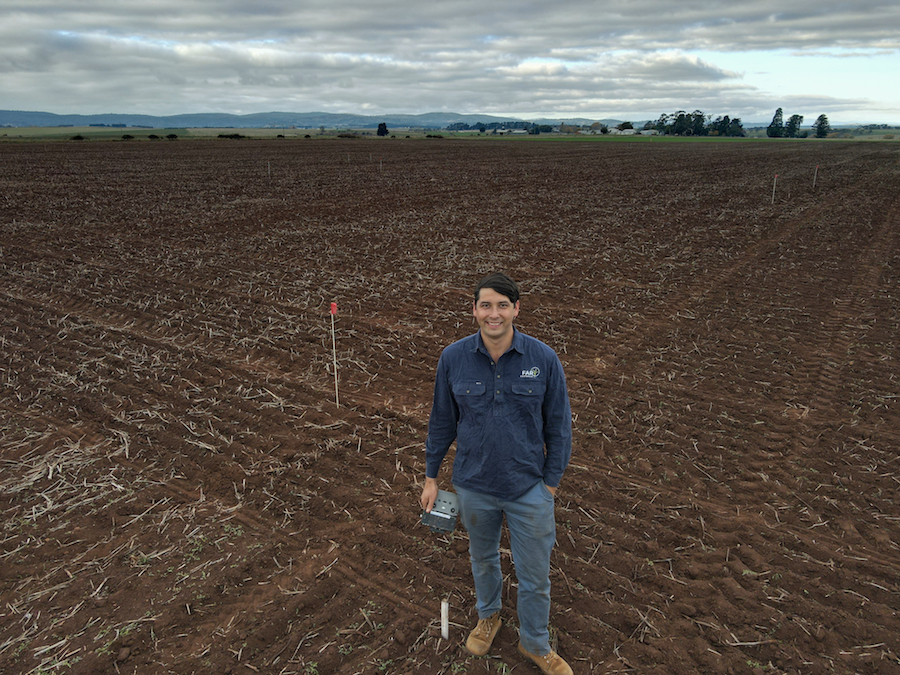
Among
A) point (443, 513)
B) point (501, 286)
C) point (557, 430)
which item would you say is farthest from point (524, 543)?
point (501, 286)

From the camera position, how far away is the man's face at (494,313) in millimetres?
2998

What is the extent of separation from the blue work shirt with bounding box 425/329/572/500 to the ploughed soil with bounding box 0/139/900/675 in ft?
4.34

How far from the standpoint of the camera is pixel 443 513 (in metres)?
3.42

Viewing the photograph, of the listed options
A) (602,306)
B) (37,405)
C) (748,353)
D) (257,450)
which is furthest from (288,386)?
(748,353)

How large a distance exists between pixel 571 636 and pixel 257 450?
11.2 ft

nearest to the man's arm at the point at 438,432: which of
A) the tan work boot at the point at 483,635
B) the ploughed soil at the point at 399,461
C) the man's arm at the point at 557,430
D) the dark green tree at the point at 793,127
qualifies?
the man's arm at the point at 557,430

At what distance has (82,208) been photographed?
755 inches

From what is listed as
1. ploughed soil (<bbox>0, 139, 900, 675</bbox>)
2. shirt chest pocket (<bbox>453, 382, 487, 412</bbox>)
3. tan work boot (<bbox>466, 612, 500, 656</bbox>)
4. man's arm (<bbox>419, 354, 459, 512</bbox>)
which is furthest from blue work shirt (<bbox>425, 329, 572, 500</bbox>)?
ploughed soil (<bbox>0, 139, 900, 675</bbox>)

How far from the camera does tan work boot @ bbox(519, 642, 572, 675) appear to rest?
11.1ft

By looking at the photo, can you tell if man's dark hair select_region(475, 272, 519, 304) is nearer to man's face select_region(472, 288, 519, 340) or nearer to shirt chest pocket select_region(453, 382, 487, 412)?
man's face select_region(472, 288, 519, 340)

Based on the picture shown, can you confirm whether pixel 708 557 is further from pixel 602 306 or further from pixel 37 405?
pixel 37 405

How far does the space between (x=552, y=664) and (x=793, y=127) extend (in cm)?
19265

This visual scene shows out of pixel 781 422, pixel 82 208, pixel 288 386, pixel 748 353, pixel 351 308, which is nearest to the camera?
pixel 781 422

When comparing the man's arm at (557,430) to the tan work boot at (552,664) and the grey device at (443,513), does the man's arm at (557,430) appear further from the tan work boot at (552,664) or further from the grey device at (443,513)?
the tan work boot at (552,664)
